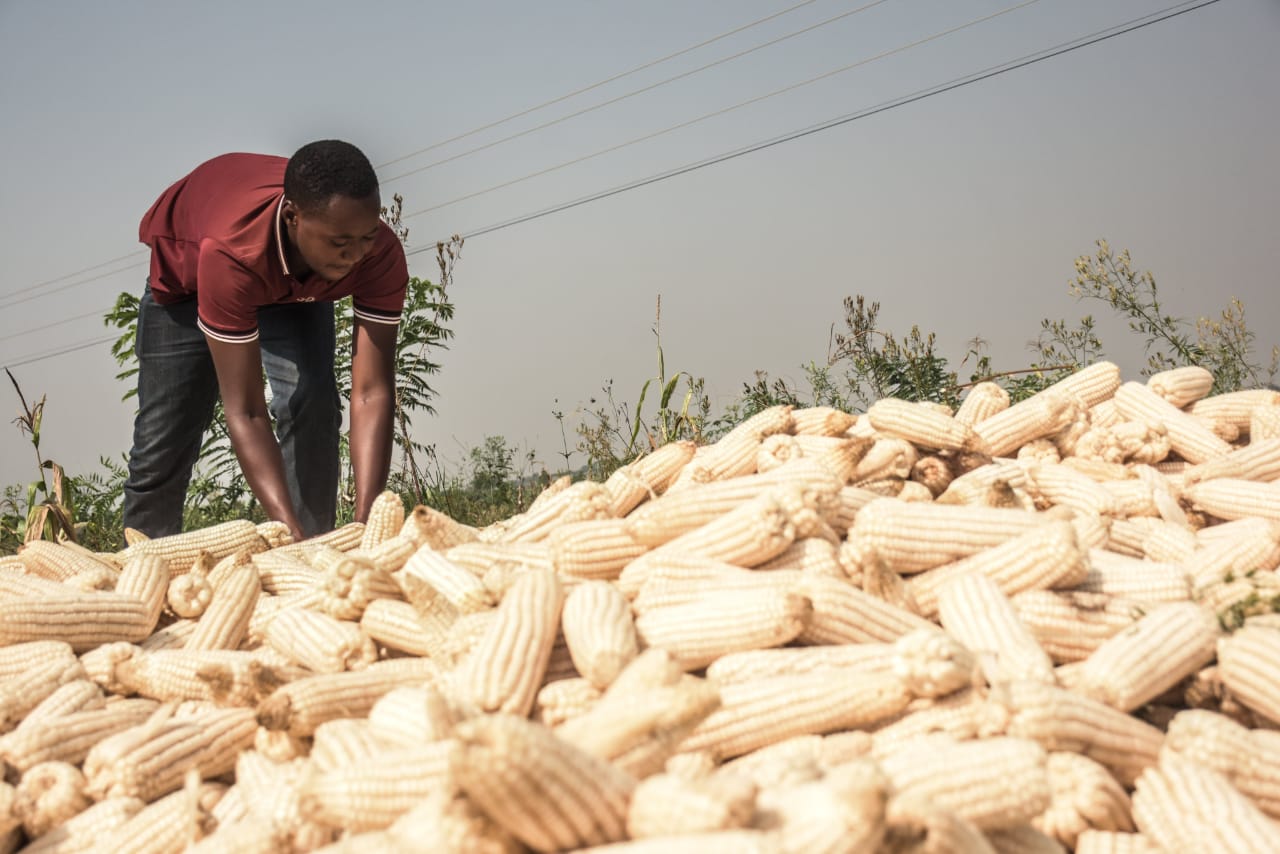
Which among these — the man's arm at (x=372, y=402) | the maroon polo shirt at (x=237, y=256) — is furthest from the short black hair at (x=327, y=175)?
the man's arm at (x=372, y=402)

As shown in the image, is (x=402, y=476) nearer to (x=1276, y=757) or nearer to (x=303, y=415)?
(x=303, y=415)

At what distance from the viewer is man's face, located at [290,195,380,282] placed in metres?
5.93

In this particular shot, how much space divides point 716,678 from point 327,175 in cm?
417

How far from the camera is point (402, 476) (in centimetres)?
1080

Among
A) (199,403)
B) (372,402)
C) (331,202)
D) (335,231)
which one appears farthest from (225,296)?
(199,403)

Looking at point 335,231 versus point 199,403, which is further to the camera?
point 199,403

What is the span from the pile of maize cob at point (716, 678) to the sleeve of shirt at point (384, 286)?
274 cm

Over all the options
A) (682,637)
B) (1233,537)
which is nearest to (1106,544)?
(1233,537)

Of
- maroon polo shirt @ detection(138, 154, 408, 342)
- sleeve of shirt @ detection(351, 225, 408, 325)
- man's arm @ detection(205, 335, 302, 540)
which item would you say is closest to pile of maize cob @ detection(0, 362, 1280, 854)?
man's arm @ detection(205, 335, 302, 540)

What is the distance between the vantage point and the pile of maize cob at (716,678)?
216 centimetres

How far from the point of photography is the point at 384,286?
285 inches

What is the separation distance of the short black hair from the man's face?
0.05 meters

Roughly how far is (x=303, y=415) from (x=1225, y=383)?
7837 millimetres

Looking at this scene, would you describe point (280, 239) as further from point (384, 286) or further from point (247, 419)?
point (247, 419)
